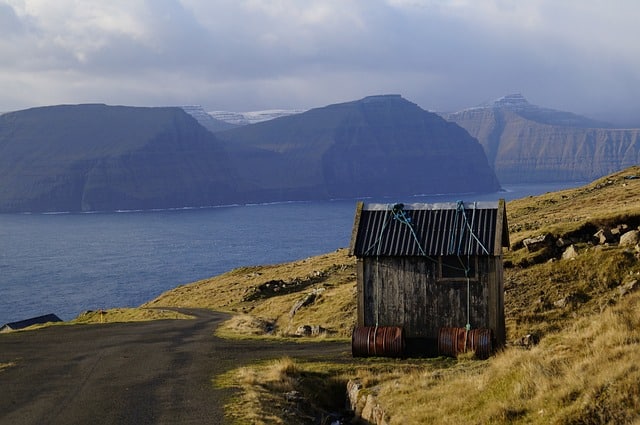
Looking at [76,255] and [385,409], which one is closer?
[385,409]

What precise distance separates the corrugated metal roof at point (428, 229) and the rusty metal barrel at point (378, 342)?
2.35m

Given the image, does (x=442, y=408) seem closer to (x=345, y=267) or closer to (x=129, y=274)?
(x=345, y=267)

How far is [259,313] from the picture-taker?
152 ft

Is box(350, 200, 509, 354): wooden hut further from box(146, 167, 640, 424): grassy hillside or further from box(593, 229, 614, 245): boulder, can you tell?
box(593, 229, 614, 245): boulder

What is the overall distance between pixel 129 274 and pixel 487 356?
136m

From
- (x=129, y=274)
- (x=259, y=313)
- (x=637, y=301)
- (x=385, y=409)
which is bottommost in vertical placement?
(x=129, y=274)

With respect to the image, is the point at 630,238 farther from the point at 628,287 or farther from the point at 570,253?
the point at 628,287

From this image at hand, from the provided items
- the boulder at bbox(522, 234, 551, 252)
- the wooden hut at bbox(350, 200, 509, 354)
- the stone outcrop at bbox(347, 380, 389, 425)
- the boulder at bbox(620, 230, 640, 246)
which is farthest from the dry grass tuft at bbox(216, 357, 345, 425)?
the boulder at bbox(620, 230, 640, 246)

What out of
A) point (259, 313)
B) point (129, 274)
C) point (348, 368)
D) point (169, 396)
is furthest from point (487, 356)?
point (129, 274)

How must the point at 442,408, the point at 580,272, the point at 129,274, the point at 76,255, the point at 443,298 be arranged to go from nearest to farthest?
the point at 442,408, the point at 443,298, the point at 580,272, the point at 129,274, the point at 76,255

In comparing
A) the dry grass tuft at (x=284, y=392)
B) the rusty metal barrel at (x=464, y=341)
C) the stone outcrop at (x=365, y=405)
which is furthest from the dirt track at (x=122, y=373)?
the rusty metal barrel at (x=464, y=341)

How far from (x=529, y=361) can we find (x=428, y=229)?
921cm

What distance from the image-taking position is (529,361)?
1636 centimetres

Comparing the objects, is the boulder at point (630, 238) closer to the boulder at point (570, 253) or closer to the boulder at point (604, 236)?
the boulder at point (604, 236)
